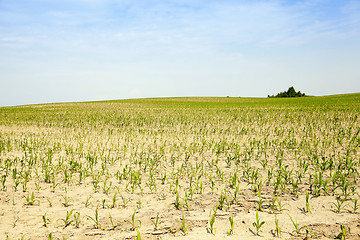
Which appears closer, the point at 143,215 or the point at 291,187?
the point at 143,215

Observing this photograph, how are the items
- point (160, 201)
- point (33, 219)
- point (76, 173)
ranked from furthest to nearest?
1. point (76, 173)
2. point (160, 201)
3. point (33, 219)

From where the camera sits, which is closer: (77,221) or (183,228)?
(183,228)

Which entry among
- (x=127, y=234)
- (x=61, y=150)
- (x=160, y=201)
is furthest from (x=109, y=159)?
(x=127, y=234)

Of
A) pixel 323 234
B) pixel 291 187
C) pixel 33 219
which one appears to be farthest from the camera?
pixel 291 187

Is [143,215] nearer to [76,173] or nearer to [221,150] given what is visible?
[76,173]

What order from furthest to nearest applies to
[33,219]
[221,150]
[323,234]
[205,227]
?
[221,150], [33,219], [205,227], [323,234]

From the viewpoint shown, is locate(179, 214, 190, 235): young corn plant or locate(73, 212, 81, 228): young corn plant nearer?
locate(179, 214, 190, 235): young corn plant

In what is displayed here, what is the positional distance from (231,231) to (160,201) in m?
1.64

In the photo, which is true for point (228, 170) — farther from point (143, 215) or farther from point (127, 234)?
point (127, 234)

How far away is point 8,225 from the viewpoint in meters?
3.78

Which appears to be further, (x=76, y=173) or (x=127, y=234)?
(x=76, y=173)

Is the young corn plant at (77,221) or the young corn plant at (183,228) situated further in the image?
the young corn plant at (77,221)

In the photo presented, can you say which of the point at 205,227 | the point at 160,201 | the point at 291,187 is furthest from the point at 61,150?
the point at 291,187

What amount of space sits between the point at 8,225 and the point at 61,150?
5524mm
